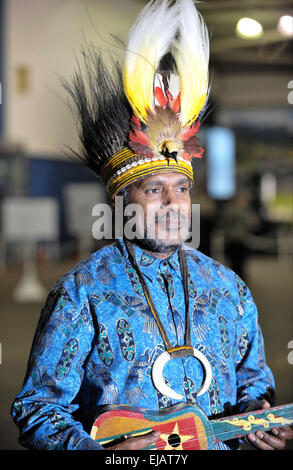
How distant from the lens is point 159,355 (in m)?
1.20

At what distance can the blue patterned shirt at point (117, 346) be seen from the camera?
114cm

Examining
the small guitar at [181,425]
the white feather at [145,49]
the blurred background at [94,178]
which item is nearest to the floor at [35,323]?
the blurred background at [94,178]

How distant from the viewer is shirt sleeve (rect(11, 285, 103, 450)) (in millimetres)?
1096

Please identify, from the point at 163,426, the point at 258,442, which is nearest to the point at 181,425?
the point at 163,426

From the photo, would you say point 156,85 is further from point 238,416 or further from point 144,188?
point 238,416

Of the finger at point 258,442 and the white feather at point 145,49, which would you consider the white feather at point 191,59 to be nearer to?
the white feather at point 145,49

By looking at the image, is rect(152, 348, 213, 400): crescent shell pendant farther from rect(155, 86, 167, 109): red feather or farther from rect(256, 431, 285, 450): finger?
rect(155, 86, 167, 109): red feather

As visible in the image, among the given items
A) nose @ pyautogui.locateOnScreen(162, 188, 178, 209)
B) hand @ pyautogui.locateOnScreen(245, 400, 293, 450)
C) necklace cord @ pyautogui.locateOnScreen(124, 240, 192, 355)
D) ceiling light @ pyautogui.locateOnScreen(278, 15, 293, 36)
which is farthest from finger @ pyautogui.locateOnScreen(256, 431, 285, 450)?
ceiling light @ pyautogui.locateOnScreen(278, 15, 293, 36)

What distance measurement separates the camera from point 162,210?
124 centimetres

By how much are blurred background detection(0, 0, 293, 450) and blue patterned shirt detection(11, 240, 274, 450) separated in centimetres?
29

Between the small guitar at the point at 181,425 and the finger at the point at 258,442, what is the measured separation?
0.07 feet

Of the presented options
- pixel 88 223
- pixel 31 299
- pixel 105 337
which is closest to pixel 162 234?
pixel 105 337

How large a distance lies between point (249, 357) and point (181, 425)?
27 cm

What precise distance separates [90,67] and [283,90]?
12.9 m
